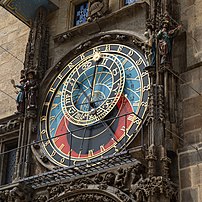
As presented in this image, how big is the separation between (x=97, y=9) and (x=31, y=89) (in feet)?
7.74

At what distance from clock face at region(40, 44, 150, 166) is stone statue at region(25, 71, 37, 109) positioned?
273 mm

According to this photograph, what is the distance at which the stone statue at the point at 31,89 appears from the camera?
15391 mm

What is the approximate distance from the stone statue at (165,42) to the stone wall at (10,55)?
170 inches

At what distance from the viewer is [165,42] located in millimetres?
13812

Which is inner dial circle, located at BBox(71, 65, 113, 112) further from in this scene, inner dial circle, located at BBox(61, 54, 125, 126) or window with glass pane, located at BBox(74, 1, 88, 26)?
window with glass pane, located at BBox(74, 1, 88, 26)

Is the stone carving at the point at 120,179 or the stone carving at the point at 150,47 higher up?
the stone carving at the point at 150,47

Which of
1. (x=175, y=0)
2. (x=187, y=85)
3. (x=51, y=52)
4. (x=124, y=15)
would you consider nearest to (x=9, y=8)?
(x=51, y=52)

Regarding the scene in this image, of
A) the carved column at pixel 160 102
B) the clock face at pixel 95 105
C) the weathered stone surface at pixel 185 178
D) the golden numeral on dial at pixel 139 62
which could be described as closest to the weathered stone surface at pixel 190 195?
the weathered stone surface at pixel 185 178

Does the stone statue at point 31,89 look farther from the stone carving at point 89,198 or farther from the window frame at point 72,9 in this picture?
the stone carving at point 89,198

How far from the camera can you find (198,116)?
13.1m

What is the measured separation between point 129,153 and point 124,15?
3.83 metres

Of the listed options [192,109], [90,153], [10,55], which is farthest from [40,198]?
[10,55]

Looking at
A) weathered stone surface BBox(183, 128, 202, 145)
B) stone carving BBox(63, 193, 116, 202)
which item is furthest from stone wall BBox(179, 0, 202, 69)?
stone carving BBox(63, 193, 116, 202)

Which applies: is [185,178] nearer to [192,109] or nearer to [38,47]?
[192,109]
